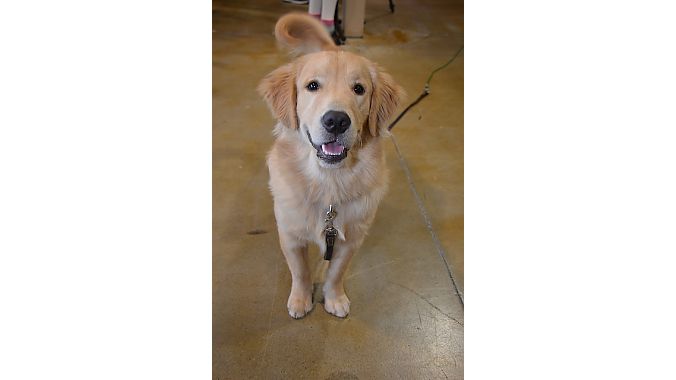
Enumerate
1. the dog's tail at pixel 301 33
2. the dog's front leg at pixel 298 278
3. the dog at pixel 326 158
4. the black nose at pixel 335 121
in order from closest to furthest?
the black nose at pixel 335 121 → the dog at pixel 326 158 → the dog's front leg at pixel 298 278 → the dog's tail at pixel 301 33

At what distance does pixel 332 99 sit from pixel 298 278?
820 mm

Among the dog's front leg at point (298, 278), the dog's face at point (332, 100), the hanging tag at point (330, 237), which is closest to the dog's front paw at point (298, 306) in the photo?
the dog's front leg at point (298, 278)

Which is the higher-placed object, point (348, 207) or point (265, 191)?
point (348, 207)

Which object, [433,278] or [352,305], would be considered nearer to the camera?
[352,305]

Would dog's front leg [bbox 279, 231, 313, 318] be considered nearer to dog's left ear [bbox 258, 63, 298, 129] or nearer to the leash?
dog's left ear [bbox 258, 63, 298, 129]

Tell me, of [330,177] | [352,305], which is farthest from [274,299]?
[330,177]

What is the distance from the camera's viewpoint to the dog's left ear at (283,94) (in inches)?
71.3

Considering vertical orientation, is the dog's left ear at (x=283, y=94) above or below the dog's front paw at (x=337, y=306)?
above

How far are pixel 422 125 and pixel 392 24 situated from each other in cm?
286

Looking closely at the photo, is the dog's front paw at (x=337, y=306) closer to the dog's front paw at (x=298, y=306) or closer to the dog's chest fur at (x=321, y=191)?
the dog's front paw at (x=298, y=306)

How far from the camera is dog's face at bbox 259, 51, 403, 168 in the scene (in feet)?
5.17

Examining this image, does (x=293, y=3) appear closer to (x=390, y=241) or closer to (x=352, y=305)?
(x=390, y=241)

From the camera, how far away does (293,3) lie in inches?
252

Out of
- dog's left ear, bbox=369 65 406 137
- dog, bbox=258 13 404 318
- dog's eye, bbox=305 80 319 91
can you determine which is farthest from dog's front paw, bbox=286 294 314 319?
dog's eye, bbox=305 80 319 91
